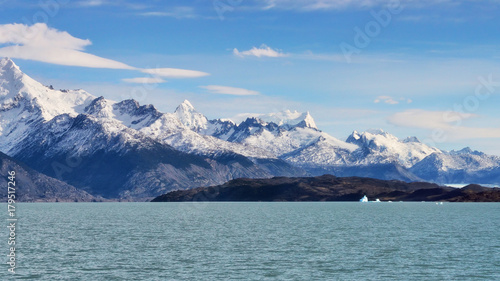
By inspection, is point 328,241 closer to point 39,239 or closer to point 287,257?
point 287,257

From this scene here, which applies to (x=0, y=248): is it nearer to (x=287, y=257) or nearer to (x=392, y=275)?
(x=287, y=257)

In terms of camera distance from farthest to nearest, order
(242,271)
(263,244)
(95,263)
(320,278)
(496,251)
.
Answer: (263,244), (496,251), (95,263), (242,271), (320,278)

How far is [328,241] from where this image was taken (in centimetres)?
15888

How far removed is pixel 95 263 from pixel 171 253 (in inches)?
770

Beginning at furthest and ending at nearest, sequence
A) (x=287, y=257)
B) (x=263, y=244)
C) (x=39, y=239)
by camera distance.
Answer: (x=39, y=239)
(x=263, y=244)
(x=287, y=257)

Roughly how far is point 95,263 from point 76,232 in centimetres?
8356

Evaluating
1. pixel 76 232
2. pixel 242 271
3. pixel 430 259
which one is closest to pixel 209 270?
pixel 242 271

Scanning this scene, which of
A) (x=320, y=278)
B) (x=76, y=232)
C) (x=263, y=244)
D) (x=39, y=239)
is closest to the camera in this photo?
(x=320, y=278)

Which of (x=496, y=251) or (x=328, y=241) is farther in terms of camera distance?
(x=328, y=241)

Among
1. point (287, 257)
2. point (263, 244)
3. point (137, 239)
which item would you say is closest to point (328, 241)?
point (263, 244)

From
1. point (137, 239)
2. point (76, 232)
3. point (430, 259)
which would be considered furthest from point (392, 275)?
point (76, 232)

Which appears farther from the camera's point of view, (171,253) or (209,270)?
(171,253)

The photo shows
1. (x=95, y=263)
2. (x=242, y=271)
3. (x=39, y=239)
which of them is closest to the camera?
(x=242, y=271)

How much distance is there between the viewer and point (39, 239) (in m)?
167
